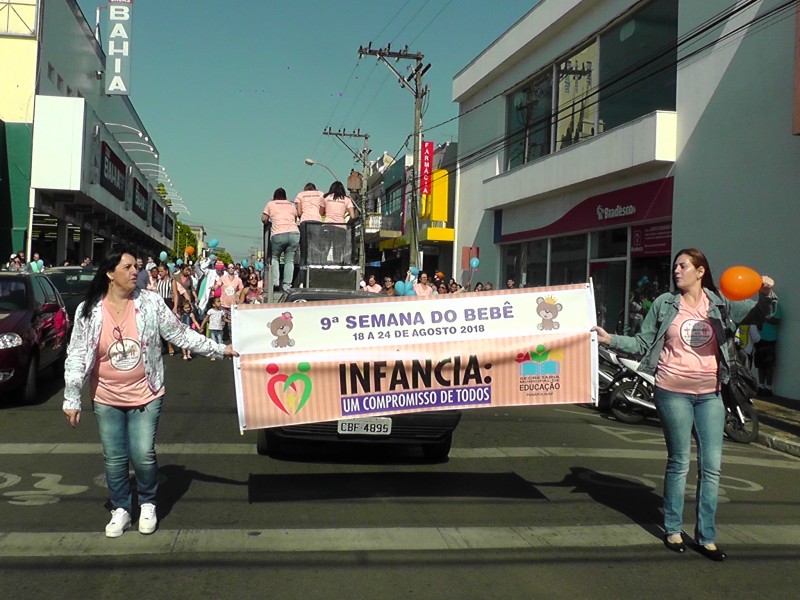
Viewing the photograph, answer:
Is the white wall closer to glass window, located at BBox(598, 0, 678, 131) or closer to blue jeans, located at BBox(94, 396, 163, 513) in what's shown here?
glass window, located at BBox(598, 0, 678, 131)

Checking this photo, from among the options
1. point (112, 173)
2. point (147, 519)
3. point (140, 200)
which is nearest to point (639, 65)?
point (147, 519)

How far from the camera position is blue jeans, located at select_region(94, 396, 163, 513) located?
4.82 meters

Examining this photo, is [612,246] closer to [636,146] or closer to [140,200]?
[636,146]

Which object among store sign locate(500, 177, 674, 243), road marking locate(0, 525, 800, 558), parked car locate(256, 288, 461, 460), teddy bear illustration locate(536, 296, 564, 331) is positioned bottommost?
road marking locate(0, 525, 800, 558)

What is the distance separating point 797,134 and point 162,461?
32.3ft

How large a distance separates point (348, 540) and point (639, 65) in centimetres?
1528

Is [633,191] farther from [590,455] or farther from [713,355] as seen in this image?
[713,355]

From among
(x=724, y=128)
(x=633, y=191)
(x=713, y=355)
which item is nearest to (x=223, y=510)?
(x=713, y=355)

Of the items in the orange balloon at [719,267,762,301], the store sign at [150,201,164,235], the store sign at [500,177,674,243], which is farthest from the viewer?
the store sign at [150,201,164,235]

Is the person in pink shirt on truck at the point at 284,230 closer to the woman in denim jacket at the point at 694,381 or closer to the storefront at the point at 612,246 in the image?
the storefront at the point at 612,246

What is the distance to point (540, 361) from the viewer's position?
579 cm

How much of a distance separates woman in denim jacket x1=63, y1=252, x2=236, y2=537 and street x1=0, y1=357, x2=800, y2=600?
1.33ft

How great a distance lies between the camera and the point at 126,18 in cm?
3331

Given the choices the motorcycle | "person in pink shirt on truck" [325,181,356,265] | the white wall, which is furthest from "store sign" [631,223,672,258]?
"person in pink shirt on truck" [325,181,356,265]
